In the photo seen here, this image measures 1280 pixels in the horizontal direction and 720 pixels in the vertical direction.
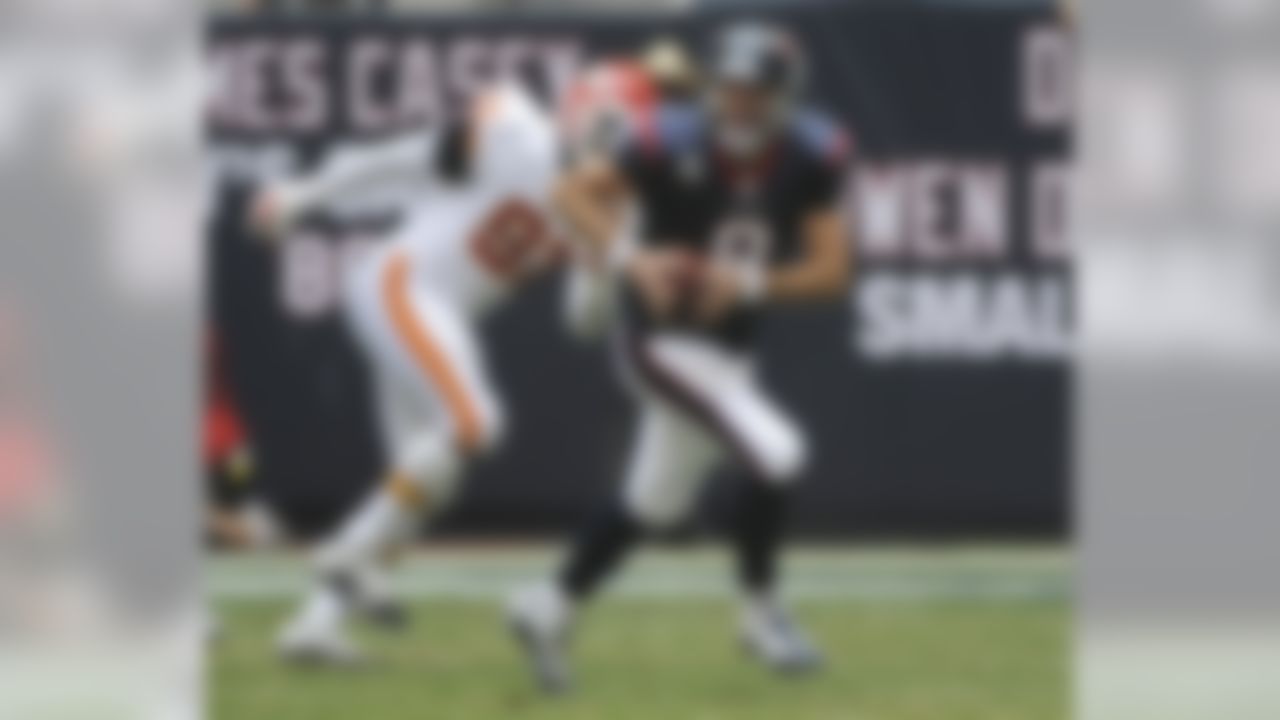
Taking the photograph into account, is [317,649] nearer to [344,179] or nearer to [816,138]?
[344,179]

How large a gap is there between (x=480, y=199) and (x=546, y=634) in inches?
30.3

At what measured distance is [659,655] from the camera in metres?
5.07

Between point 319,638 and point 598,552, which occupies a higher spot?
point 598,552

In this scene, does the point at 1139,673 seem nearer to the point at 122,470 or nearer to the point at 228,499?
the point at 122,470

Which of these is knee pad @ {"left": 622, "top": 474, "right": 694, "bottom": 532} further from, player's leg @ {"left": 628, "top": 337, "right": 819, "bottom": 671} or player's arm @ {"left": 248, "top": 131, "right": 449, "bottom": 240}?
player's arm @ {"left": 248, "top": 131, "right": 449, "bottom": 240}

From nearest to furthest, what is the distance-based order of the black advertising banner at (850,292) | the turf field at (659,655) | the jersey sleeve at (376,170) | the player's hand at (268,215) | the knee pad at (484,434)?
the turf field at (659,655) → the knee pad at (484,434) → the jersey sleeve at (376,170) → the black advertising banner at (850,292) → the player's hand at (268,215)

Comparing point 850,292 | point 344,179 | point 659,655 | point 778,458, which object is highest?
point 344,179

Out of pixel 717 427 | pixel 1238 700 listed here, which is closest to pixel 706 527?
pixel 717 427

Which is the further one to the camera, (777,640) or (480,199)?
(480,199)

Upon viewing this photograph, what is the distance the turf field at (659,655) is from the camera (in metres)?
4.95

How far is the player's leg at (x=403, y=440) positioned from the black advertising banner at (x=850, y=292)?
152 millimetres

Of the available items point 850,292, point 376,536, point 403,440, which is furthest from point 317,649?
point 850,292

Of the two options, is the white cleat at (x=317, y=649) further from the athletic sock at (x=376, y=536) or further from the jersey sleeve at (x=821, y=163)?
the jersey sleeve at (x=821, y=163)

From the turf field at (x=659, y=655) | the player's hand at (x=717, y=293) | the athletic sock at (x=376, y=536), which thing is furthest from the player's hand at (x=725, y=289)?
the athletic sock at (x=376, y=536)
